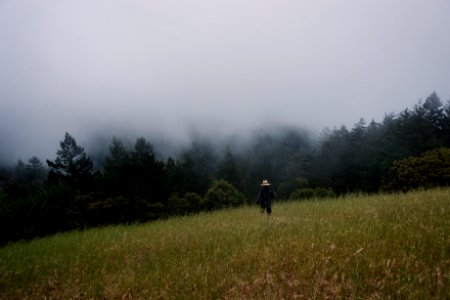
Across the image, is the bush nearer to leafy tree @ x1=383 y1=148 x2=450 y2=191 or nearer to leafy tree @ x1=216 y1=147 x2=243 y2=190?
leafy tree @ x1=383 y1=148 x2=450 y2=191

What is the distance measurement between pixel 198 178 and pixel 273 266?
211 ft

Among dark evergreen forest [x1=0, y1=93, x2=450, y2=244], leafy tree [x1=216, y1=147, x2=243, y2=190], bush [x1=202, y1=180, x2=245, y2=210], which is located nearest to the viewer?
dark evergreen forest [x1=0, y1=93, x2=450, y2=244]

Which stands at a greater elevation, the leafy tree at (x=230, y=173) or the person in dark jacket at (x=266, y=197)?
the leafy tree at (x=230, y=173)

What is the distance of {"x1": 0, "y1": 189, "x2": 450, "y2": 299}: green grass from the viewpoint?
4.22 metres

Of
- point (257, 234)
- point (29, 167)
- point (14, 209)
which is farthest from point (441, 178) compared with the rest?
point (29, 167)

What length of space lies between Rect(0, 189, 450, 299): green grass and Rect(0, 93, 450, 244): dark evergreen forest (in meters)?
11.5

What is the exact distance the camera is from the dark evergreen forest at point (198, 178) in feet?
97.5

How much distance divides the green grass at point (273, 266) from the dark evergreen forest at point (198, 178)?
11.5 metres

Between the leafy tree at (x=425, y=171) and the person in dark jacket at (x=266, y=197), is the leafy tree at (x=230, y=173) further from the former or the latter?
the person in dark jacket at (x=266, y=197)

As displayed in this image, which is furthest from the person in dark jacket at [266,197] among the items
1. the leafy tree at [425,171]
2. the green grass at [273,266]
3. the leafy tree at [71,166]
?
the leafy tree at [71,166]

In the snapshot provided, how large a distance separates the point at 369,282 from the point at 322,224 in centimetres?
380

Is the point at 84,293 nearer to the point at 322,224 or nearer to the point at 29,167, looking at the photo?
the point at 322,224

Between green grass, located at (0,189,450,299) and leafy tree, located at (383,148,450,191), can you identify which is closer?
green grass, located at (0,189,450,299)

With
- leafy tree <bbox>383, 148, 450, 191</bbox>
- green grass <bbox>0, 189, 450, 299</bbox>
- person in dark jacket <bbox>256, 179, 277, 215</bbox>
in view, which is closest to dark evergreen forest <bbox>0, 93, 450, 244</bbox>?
leafy tree <bbox>383, 148, 450, 191</bbox>
